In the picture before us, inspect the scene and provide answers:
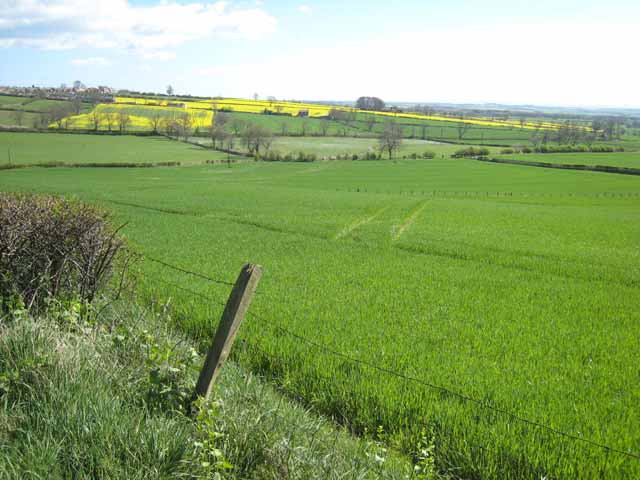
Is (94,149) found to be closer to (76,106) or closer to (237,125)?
(237,125)

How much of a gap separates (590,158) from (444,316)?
91600mm

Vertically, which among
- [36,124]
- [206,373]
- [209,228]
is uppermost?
[36,124]

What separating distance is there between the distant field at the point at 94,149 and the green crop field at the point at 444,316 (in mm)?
53385

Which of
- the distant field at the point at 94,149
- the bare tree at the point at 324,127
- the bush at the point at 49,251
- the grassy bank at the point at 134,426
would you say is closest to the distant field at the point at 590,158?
the bare tree at the point at 324,127

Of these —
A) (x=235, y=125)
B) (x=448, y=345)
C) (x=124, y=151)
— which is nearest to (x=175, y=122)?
(x=235, y=125)

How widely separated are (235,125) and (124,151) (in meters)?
45.2

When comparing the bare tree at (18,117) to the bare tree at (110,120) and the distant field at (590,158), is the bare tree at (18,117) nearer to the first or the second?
the bare tree at (110,120)

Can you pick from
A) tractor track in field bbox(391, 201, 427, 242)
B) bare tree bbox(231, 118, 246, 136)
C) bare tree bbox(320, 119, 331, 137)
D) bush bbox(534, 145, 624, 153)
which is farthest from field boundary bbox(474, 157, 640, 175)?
bare tree bbox(231, 118, 246, 136)

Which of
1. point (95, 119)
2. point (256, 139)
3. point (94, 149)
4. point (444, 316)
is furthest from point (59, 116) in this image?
point (444, 316)

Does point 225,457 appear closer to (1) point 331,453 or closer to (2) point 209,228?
(1) point 331,453

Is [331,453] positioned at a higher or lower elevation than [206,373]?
lower

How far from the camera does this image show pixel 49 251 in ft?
26.8

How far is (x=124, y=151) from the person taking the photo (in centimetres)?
9188

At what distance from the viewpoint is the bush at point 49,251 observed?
7.90 metres
